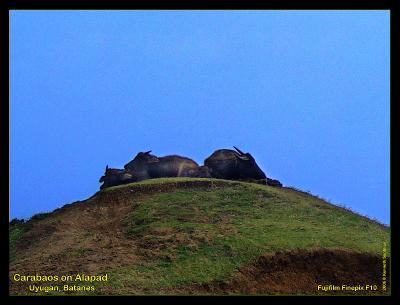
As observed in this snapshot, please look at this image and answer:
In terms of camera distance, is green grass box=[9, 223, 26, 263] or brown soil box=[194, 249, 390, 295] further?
green grass box=[9, 223, 26, 263]

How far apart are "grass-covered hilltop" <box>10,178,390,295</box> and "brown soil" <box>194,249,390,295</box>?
0.09 feet

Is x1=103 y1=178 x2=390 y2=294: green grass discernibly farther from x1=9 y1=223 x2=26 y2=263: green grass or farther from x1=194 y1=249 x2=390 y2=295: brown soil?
x1=9 y1=223 x2=26 y2=263: green grass

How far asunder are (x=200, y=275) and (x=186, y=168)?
12.6m

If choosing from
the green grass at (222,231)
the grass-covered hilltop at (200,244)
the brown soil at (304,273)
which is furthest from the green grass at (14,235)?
the brown soil at (304,273)

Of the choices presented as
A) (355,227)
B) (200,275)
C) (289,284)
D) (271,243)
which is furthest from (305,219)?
(200,275)

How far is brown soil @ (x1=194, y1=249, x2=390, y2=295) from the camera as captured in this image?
1628 cm

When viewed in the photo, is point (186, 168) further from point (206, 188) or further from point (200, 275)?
point (200, 275)

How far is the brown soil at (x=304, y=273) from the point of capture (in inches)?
641

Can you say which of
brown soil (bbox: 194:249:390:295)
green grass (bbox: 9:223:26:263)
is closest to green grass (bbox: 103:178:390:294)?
brown soil (bbox: 194:249:390:295)

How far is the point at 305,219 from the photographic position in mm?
20844

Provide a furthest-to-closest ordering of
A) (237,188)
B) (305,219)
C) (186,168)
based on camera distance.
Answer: (186,168) < (237,188) < (305,219)

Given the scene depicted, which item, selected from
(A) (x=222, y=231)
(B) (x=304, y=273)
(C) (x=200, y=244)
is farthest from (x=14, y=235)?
(B) (x=304, y=273)

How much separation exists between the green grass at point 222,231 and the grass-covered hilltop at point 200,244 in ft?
0.09

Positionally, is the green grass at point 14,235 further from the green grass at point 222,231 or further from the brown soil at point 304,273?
the brown soil at point 304,273
